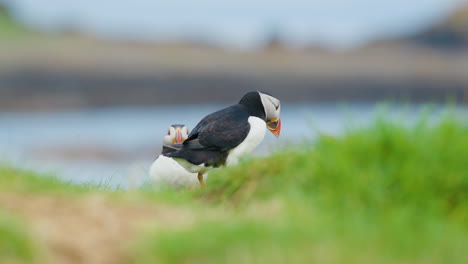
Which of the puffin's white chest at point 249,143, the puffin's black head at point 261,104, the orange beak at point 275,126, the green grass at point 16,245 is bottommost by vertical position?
the green grass at point 16,245

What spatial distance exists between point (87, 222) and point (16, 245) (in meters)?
0.63

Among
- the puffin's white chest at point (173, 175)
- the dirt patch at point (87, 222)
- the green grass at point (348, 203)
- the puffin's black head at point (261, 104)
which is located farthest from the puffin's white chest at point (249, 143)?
the dirt patch at point (87, 222)

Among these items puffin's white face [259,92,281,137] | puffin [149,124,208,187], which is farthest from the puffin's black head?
puffin [149,124,208,187]

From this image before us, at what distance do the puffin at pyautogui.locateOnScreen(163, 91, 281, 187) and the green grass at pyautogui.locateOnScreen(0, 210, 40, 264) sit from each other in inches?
115

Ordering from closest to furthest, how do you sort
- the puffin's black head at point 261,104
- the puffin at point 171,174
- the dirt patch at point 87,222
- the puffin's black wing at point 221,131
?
the dirt patch at point 87,222, the puffin's black wing at point 221,131, the puffin's black head at point 261,104, the puffin at point 171,174

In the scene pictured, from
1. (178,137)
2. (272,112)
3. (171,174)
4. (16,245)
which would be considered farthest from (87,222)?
(178,137)

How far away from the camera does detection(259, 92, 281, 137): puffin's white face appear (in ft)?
25.4

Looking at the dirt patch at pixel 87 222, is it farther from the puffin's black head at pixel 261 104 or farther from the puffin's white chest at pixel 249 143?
the puffin's black head at pixel 261 104

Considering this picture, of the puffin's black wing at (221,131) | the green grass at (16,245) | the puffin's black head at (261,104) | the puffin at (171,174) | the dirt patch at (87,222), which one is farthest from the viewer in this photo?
the puffin at (171,174)

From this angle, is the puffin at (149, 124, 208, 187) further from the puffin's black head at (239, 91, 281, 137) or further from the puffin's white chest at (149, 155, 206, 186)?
the puffin's black head at (239, 91, 281, 137)

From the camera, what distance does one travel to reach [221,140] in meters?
7.21

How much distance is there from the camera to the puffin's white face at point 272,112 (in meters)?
7.74

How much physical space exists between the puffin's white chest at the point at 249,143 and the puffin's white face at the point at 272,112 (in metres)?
0.45

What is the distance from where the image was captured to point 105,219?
16.5 feet
